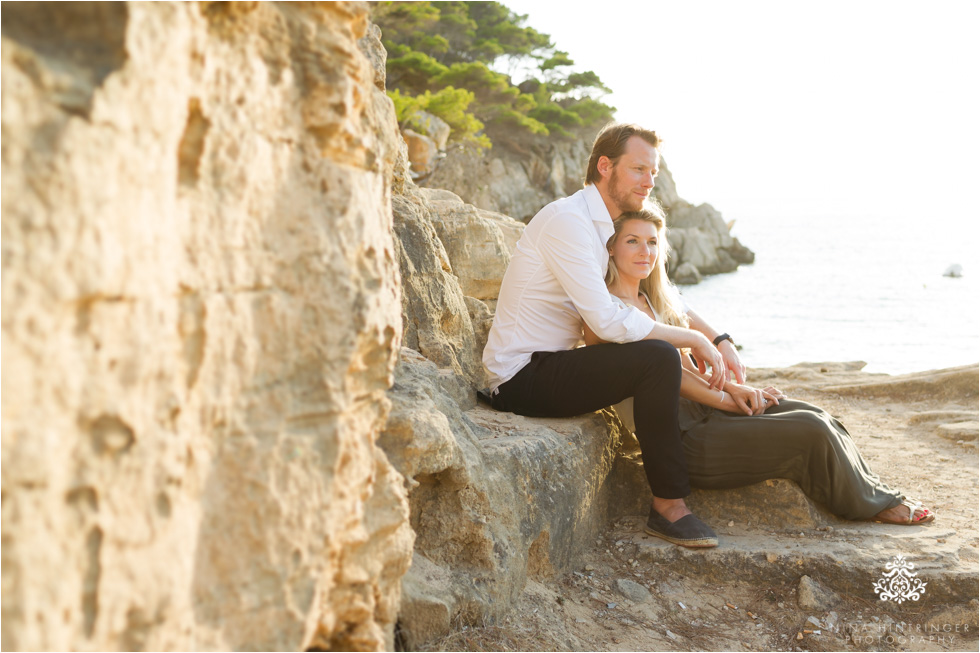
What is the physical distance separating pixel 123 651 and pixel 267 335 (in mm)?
679

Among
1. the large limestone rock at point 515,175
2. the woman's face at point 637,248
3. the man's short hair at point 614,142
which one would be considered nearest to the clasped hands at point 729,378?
the woman's face at point 637,248

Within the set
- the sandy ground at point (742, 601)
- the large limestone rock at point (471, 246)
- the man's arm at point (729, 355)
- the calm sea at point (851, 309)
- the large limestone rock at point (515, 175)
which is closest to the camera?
the sandy ground at point (742, 601)

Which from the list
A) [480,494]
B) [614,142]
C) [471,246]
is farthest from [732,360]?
[471,246]

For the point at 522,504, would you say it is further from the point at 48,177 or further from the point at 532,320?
the point at 48,177

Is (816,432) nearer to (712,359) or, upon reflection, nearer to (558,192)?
(712,359)

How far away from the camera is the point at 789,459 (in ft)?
12.1

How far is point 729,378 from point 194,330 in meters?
3.01

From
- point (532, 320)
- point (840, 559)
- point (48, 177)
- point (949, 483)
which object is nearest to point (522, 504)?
point (532, 320)

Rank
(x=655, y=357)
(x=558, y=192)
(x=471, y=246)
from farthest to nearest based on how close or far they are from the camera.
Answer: (x=558, y=192) → (x=471, y=246) → (x=655, y=357)

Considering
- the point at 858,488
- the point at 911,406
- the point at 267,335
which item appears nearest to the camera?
the point at 267,335

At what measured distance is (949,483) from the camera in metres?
4.58

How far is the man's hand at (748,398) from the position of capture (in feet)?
12.5

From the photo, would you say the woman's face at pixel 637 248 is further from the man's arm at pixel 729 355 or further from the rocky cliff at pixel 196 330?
the rocky cliff at pixel 196 330

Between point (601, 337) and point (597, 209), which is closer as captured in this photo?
point (601, 337)
